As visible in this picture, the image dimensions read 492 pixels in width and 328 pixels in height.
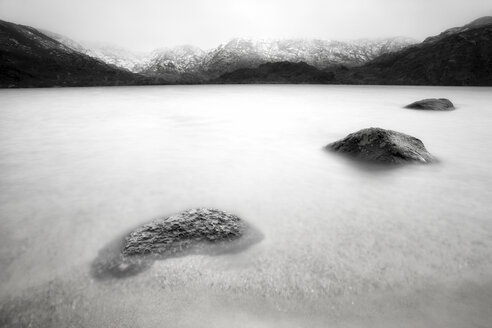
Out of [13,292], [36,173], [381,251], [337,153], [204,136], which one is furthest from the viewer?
[204,136]

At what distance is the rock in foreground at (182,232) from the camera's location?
9.78 feet

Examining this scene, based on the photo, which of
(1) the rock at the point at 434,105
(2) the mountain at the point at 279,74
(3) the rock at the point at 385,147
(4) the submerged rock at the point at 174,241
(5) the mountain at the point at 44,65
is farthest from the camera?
(2) the mountain at the point at 279,74

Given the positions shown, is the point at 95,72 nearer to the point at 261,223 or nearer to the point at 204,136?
the point at 204,136

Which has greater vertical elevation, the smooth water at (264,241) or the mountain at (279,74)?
the mountain at (279,74)

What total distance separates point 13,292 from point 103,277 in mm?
693

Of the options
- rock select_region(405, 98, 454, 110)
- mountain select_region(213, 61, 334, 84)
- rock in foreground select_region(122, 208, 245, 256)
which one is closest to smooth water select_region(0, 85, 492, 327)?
rock in foreground select_region(122, 208, 245, 256)

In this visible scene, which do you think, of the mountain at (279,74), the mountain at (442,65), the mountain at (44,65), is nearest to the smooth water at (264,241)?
the mountain at (44,65)

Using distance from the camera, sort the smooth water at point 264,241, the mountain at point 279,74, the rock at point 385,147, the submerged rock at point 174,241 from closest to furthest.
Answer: the smooth water at point 264,241 < the submerged rock at point 174,241 < the rock at point 385,147 < the mountain at point 279,74

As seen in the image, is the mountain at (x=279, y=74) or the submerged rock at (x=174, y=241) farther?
the mountain at (x=279, y=74)

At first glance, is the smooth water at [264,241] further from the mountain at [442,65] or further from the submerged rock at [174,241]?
the mountain at [442,65]

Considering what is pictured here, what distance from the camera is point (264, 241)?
3.27 m

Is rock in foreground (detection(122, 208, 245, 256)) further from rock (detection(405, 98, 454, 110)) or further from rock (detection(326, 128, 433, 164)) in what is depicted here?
rock (detection(405, 98, 454, 110))

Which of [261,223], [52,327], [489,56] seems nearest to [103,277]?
[52,327]

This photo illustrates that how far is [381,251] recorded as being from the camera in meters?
3.01
